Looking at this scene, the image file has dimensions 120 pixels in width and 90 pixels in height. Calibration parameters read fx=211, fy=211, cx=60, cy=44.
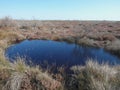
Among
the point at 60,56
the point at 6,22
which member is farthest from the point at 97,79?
the point at 6,22

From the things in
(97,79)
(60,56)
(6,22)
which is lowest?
(60,56)

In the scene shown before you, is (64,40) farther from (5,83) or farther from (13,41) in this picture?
(5,83)

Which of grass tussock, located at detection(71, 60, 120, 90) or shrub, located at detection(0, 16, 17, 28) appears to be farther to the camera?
shrub, located at detection(0, 16, 17, 28)

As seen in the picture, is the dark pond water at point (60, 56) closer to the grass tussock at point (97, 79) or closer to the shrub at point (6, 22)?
the grass tussock at point (97, 79)

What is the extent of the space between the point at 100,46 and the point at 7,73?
1128 cm

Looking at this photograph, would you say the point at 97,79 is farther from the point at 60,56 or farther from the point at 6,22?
the point at 6,22

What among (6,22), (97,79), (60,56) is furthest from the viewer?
(6,22)

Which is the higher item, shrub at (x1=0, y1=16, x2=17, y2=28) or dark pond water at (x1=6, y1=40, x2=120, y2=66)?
shrub at (x1=0, y1=16, x2=17, y2=28)

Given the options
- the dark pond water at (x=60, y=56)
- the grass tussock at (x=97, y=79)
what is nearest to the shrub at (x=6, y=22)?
the dark pond water at (x=60, y=56)

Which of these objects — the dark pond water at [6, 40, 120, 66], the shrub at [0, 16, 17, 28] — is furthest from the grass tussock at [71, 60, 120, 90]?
the shrub at [0, 16, 17, 28]

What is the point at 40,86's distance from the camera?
22.7 ft

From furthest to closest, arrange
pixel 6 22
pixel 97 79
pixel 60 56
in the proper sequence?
pixel 6 22 → pixel 60 56 → pixel 97 79

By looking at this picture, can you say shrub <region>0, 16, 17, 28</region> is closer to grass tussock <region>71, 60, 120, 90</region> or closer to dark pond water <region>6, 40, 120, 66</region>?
dark pond water <region>6, 40, 120, 66</region>

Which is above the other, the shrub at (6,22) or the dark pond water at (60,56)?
the shrub at (6,22)
